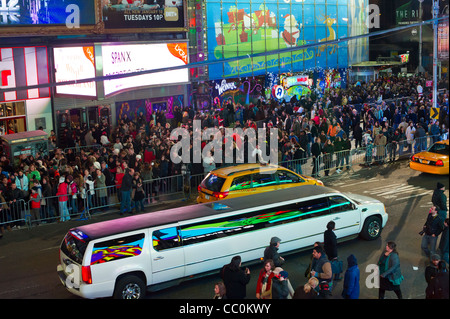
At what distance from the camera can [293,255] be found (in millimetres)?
14461

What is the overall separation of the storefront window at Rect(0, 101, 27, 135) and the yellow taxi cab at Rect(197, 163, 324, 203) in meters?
13.4

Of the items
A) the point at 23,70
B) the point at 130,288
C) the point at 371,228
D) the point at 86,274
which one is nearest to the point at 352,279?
the point at 130,288

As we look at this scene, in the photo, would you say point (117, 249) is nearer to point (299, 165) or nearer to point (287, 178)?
point (287, 178)

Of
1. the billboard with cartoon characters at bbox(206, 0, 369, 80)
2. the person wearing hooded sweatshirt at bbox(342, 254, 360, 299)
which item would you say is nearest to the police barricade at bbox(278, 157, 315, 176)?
the person wearing hooded sweatshirt at bbox(342, 254, 360, 299)

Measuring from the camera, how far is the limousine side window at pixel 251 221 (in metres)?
12.4

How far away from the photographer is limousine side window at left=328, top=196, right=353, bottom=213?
47.3 ft

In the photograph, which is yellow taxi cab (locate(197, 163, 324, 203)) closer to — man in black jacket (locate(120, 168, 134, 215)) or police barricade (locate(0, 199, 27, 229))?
man in black jacket (locate(120, 168, 134, 215))

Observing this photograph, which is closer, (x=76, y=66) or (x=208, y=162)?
(x=208, y=162)

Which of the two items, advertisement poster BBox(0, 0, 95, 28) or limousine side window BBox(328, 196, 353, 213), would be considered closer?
limousine side window BBox(328, 196, 353, 213)

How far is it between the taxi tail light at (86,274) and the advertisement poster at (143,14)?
2007cm

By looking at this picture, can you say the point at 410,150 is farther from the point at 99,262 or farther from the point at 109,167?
the point at 99,262

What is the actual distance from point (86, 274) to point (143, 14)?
865 inches

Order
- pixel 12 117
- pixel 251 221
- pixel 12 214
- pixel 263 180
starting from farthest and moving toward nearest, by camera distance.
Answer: pixel 12 117
pixel 12 214
pixel 263 180
pixel 251 221
